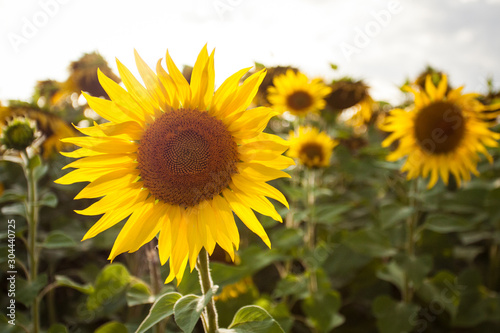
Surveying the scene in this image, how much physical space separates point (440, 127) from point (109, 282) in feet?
7.63

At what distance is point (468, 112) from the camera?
8.50 feet

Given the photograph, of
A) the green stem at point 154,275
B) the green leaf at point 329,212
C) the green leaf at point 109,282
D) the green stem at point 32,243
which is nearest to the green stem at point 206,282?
the green stem at point 154,275

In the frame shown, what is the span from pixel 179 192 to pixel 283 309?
43.5 inches

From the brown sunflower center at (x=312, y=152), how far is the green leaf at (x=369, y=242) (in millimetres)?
627

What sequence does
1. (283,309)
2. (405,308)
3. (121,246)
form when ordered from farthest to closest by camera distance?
1. (405,308)
2. (283,309)
3. (121,246)

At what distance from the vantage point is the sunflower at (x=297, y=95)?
3137mm

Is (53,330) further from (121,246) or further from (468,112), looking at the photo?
(468,112)

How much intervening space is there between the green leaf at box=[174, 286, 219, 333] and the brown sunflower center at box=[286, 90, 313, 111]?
2228 mm

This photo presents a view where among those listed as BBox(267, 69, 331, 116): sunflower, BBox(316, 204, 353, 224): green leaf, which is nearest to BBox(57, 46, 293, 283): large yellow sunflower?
BBox(316, 204, 353, 224): green leaf

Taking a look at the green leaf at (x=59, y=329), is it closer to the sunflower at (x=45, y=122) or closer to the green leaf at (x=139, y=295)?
the green leaf at (x=139, y=295)

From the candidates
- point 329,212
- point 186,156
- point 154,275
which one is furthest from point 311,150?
point 186,156

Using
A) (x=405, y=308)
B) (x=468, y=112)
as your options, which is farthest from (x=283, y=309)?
(x=468, y=112)

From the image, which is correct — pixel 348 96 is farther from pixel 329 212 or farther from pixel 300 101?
pixel 329 212

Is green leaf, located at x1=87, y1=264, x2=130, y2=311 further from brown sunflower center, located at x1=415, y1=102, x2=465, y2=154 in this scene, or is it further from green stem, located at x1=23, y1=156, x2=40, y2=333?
brown sunflower center, located at x1=415, y1=102, x2=465, y2=154
